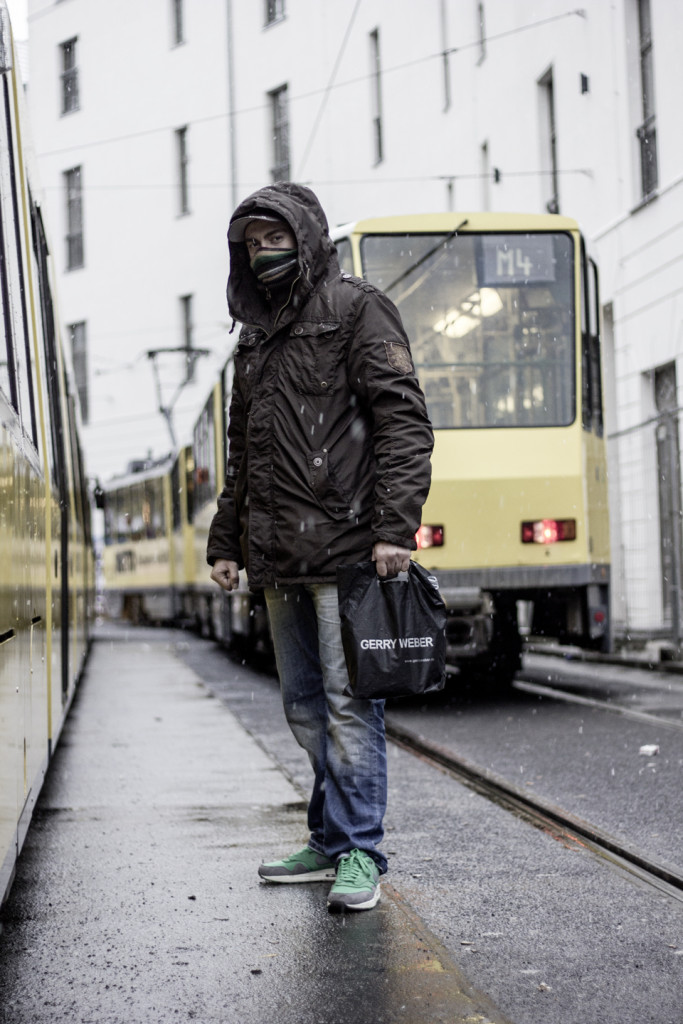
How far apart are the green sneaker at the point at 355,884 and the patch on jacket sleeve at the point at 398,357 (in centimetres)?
140

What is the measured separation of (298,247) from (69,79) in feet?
92.3

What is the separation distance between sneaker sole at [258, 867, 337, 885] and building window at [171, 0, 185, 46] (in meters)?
24.9

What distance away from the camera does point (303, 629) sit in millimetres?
4199

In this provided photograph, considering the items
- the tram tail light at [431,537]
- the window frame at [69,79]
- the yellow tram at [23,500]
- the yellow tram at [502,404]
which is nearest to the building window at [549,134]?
the yellow tram at [502,404]

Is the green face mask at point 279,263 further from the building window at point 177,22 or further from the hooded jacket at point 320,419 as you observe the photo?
the building window at point 177,22

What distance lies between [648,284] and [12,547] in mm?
13166

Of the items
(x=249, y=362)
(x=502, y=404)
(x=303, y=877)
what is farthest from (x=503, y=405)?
(x=303, y=877)

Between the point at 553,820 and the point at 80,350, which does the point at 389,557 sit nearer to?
the point at 553,820

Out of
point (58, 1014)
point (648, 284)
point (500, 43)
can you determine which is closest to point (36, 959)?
point (58, 1014)

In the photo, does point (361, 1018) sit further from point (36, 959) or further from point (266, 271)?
point (266, 271)

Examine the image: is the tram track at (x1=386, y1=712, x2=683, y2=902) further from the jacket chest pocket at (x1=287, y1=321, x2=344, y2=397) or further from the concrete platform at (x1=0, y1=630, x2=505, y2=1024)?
the jacket chest pocket at (x1=287, y1=321, x2=344, y2=397)

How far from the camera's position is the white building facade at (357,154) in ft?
48.5

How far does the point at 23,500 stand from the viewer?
3.60 meters

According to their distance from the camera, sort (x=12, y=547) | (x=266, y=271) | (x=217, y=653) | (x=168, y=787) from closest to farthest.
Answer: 1. (x=12, y=547)
2. (x=266, y=271)
3. (x=168, y=787)
4. (x=217, y=653)
